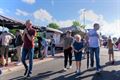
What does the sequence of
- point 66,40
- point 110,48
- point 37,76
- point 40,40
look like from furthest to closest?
point 40,40 → point 110,48 → point 66,40 → point 37,76

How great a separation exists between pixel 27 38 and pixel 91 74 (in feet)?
9.14

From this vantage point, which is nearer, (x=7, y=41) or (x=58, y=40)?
(x=7, y=41)

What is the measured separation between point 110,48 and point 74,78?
19.8 ft

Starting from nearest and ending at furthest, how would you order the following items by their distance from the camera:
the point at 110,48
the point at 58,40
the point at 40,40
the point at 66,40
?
the point at 66,40, the point at 110,48, the point at 40,40, the point at 58,40

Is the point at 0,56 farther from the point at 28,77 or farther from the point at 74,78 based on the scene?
the point at 74,78

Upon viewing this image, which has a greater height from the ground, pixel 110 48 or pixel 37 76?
pixel 110 48

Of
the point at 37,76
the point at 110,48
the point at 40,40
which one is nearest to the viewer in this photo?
the point at 37,76

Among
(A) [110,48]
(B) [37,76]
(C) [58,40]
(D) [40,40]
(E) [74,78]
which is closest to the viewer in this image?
(E) [74,78]

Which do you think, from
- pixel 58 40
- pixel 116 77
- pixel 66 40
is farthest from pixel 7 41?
pixel 58 40

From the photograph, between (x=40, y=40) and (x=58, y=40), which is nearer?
(x=40, y=40)

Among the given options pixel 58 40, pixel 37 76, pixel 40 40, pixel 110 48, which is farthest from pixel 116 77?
pixel 58 40

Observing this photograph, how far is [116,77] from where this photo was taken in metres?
10.3

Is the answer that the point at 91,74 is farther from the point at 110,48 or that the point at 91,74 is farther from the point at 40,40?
the point at 40,40

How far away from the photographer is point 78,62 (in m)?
11.4
